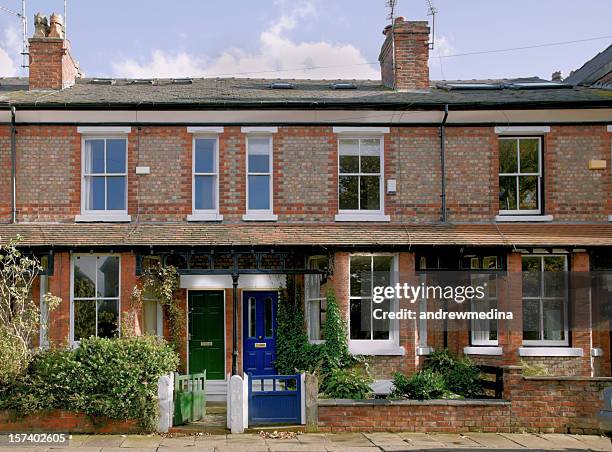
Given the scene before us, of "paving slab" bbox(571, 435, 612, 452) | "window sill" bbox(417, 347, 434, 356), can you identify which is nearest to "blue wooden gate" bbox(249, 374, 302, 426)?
"window sill" bbox(417, 347, 434, 356)

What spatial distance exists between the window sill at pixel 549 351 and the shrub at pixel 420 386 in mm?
2735

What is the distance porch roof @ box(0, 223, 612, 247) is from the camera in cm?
1653

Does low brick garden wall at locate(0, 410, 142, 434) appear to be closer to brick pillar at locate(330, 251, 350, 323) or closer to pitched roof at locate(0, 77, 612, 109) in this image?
brick pillar at locate(330, 251, 350, 323)

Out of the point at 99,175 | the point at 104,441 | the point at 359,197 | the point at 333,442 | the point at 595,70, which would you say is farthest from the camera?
the point at 595,70

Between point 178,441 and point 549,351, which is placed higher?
point 549,351

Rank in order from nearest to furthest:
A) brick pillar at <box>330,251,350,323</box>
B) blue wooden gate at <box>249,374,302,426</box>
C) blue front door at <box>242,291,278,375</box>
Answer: blue wooden gate at <box>249,374,302,426</box>, brick pillar at <box>330,251,350,323</box>, blue front door at <box>242,291,278,375</box>

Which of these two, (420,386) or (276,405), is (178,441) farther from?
(420,386)

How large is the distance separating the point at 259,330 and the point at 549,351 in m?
6.55

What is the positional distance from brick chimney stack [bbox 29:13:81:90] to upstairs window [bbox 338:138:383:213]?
704cm

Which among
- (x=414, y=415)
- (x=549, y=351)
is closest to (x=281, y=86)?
(x=549, y=351)

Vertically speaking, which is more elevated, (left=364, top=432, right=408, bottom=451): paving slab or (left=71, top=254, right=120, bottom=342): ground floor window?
(left=71, top=254, right=120, bottom=342): ground floor window

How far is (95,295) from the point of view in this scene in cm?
1698

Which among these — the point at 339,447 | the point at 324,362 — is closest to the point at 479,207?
the point at 324,362

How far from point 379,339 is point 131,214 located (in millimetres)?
6139
